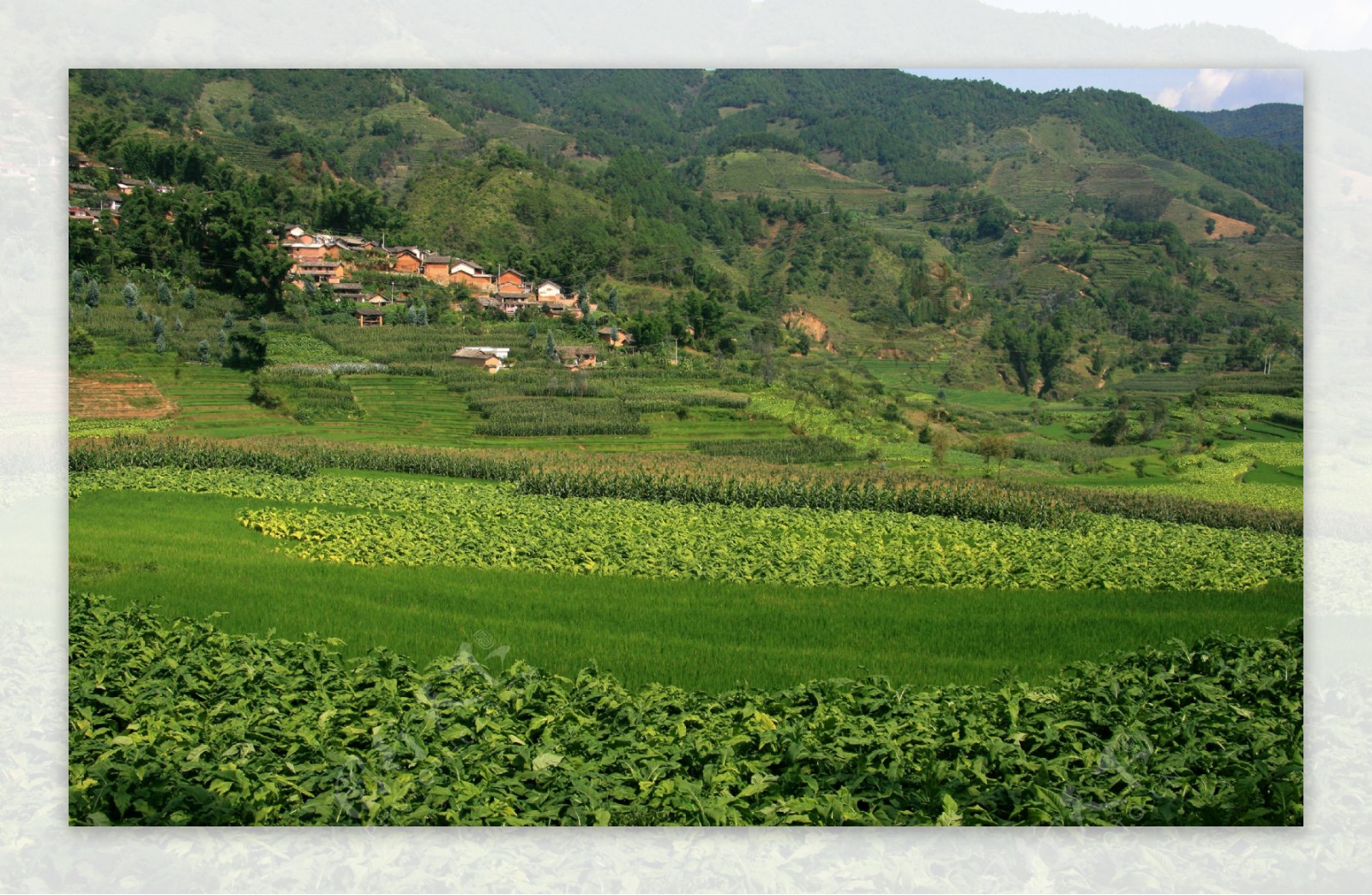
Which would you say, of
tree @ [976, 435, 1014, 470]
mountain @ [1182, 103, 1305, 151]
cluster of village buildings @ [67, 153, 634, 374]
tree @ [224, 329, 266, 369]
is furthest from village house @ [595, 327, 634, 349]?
mountain @ [1182, 103, 1305, 151]

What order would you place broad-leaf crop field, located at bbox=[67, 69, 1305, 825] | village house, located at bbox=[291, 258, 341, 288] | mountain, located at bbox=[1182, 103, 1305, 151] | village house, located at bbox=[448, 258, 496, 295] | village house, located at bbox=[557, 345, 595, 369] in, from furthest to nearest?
village house, located at bbox=[448, 258, 496, 295] < village house, located at bbox=[557, 345, 595, 369] < village house, located at bbox=[291, 258, 341, 288] < mountain, located at bbox=[1182, 103, 1305, 151] < broad-leaf crop field, located at bbox=[67, 69, 1305, 825]

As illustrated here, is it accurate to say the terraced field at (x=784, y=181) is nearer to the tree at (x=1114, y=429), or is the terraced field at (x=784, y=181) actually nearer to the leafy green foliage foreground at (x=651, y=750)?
the tree at (x=1114, y=429)

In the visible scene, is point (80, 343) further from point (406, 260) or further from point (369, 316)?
point (406, 260)

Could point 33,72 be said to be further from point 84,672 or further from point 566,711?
point 566,711

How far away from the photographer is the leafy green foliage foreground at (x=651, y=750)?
3998 mm

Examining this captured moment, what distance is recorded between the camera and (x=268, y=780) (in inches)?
158

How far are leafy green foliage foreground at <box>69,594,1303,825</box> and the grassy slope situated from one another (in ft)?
0.80

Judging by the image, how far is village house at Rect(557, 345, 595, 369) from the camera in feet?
22.4

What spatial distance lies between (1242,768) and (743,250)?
4.64 meters

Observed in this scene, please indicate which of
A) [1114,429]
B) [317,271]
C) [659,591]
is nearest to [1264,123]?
[1114,429]

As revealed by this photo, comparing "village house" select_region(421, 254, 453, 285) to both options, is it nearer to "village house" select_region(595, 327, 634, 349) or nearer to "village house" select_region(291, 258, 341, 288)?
"village house" select_region(291, 258, 341, 288)

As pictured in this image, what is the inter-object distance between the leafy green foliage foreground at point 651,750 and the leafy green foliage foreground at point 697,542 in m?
1.14

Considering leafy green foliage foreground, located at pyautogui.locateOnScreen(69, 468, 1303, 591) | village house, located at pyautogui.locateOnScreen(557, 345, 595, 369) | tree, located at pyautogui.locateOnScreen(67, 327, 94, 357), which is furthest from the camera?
village house, located at pyautogui.locateOnScreen(557, 345, 595, 369)

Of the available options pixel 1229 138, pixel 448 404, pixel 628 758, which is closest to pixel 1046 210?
pixel 1229 138
